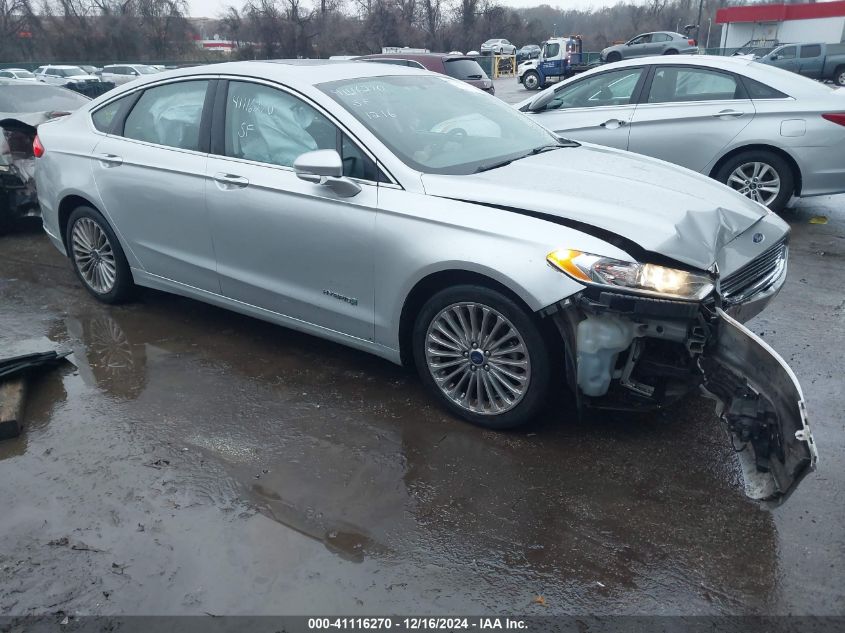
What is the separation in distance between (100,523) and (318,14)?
5944cm

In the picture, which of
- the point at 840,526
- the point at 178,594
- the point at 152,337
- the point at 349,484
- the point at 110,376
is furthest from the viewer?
the point at 152,337

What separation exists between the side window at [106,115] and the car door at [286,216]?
1159 millimetres

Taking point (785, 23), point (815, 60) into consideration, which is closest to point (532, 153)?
point (815, 60)

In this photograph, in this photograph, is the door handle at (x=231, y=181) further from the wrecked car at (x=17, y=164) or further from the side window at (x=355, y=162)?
the wrecked car at (x=17, y=164)

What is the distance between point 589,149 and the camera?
15.1 ft

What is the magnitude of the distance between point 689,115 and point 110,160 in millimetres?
5344

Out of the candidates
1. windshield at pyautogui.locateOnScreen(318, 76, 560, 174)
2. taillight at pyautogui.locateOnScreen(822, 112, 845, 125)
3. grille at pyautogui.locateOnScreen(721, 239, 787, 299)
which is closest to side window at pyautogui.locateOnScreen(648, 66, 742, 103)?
taillight at pyautogui.locateOnScreen(822, 112, 845, 125)

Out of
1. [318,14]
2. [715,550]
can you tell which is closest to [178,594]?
[715,550]

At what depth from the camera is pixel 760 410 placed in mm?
2816

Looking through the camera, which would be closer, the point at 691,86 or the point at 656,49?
the point at 691,86

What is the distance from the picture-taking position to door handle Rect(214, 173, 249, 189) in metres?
4.21

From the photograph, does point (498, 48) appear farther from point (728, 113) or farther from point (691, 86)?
point (728, 113)

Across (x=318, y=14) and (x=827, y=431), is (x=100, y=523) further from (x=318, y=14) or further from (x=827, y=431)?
(x=318, y=14)

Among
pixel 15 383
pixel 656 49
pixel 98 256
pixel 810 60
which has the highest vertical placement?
pixel 98 256
